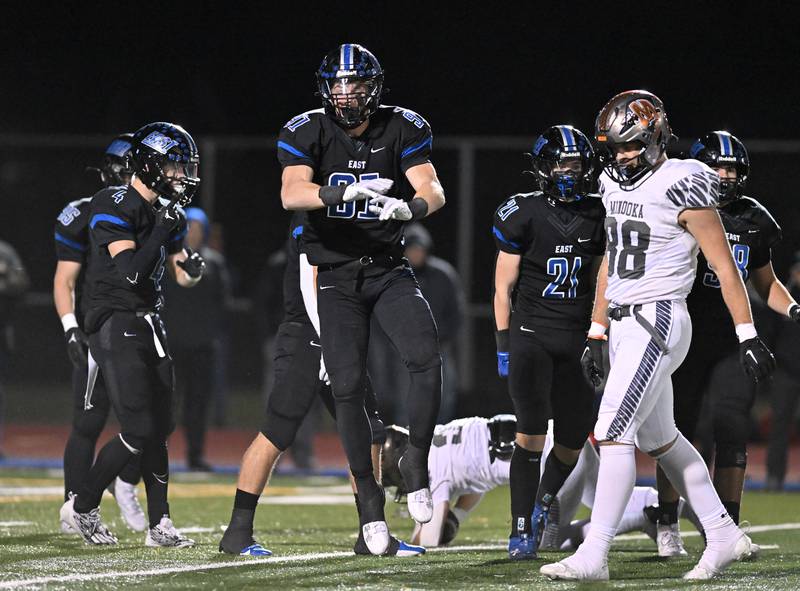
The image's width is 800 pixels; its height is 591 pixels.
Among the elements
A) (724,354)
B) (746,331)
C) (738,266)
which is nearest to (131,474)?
(724,354)

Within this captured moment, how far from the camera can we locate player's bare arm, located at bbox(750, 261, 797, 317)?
635cm

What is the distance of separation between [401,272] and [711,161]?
1686 millimetres

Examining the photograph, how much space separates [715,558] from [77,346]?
10.8 feet

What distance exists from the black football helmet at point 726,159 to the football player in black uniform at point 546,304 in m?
0.67

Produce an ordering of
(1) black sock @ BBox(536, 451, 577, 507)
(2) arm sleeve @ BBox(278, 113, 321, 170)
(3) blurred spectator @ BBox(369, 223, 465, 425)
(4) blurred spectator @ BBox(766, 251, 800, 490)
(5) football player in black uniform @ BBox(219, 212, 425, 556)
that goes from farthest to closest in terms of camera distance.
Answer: (3) blurred spectator @ BBox(369, 223, 465, 425)
(4) blurred spectator @ BBox(766, 251, 800, 490)
(1) black sock @ BBox(536, 451, 577, 507)
(5) football player in black uniform @ BBox(219, 212, 425, 556)
(2) arm sleeve @ BBox(278, 113, 321, 170)

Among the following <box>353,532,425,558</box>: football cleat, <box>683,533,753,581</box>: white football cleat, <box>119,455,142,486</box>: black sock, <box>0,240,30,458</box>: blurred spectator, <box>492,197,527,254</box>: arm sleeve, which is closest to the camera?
<box>683,533,753,581</box>: white football cleat

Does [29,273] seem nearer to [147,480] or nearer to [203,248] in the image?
[203,248]

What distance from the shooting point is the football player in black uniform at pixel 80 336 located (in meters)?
7.17

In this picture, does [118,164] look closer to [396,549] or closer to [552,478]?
[396,549]

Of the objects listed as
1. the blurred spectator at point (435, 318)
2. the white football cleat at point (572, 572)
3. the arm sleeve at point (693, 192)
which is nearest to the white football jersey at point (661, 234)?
the arm sleeve at point (693, 192)

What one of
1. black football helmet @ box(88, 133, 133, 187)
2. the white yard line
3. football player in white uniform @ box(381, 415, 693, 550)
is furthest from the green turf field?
black football helmet @ box(88, 133, 133, 187)

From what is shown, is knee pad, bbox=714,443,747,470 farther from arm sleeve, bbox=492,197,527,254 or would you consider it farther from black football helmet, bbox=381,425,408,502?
black football helmet, bbox=381,425,408,502

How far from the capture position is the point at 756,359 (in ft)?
17.5

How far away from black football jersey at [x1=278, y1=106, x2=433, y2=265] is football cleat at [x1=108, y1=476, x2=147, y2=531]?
7.20 feet
